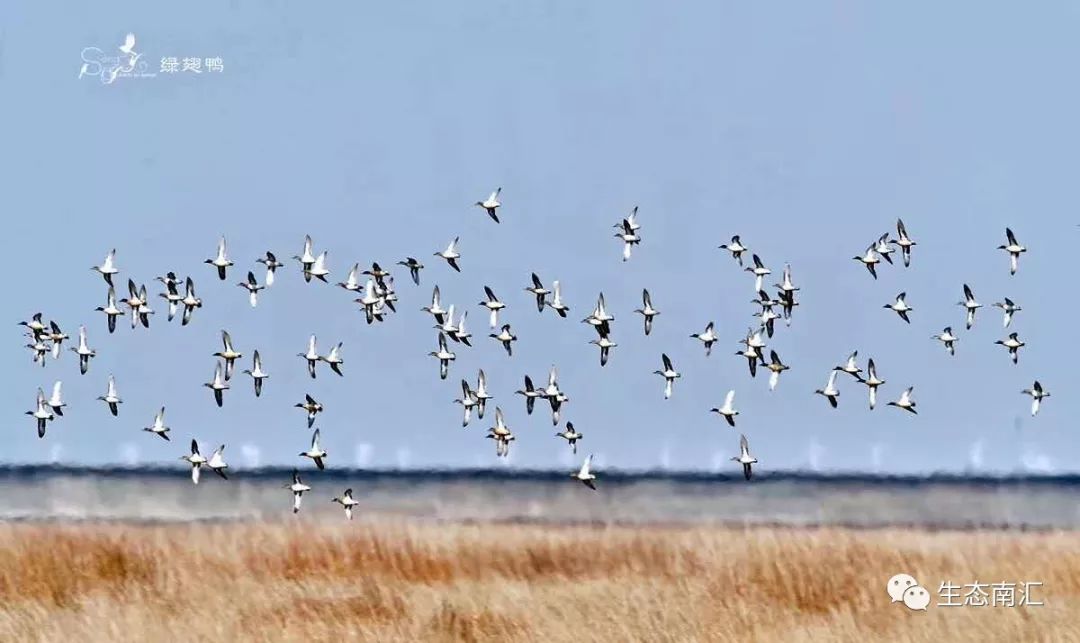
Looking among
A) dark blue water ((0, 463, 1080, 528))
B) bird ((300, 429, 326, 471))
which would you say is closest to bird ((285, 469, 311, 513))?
bird ((300, 429, 326, 471))

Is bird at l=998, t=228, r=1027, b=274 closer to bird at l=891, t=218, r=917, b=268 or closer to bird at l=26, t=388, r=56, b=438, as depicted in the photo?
bird at l=891, t=218, r=917, b=268

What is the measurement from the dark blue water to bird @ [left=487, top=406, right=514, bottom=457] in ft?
17.2

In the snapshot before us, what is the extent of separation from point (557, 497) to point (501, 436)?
24.1 feet

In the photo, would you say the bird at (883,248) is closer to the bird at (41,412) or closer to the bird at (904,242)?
the bird at (904,242)

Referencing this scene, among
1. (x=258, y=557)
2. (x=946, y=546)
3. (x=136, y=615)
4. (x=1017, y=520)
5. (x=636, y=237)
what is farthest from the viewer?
(x=1017, y=520)

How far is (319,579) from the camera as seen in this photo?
1898cm

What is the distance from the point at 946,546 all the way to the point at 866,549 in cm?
191

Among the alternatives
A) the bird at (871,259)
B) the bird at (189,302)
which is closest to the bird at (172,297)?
the bird at (189,302)

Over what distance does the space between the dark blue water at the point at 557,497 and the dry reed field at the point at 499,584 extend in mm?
7377

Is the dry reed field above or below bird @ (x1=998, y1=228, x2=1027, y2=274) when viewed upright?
below

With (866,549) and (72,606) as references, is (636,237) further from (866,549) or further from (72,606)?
(72,606)

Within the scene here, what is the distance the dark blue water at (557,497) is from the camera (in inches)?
1177

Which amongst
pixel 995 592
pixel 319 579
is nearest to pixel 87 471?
pixel 319 579

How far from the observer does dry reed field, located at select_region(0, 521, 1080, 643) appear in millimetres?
16500
